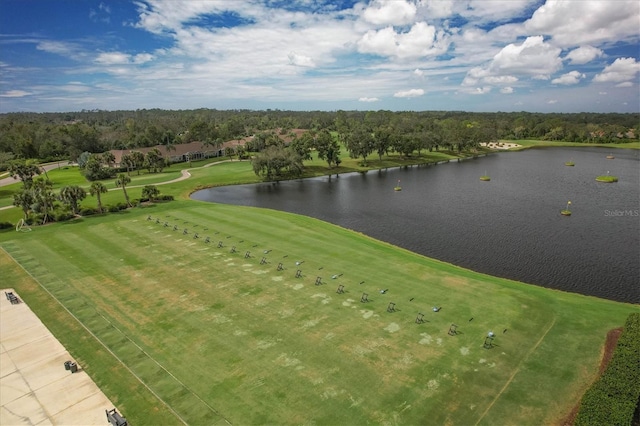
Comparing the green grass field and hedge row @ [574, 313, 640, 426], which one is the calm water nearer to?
the green grass field

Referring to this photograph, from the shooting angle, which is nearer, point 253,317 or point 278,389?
point 278,389

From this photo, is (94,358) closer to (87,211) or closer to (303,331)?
(303,331)

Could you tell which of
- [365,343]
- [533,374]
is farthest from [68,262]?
[533,374]

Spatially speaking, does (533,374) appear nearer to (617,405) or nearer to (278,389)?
(617,405)

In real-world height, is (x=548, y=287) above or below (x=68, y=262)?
below

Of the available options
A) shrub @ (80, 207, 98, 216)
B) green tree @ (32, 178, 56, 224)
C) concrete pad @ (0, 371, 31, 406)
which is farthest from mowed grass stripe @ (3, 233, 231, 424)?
shrub @ (80, 207, 98, 216)

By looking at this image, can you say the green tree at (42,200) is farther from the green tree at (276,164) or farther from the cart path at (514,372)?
the cart path at (514,372)
